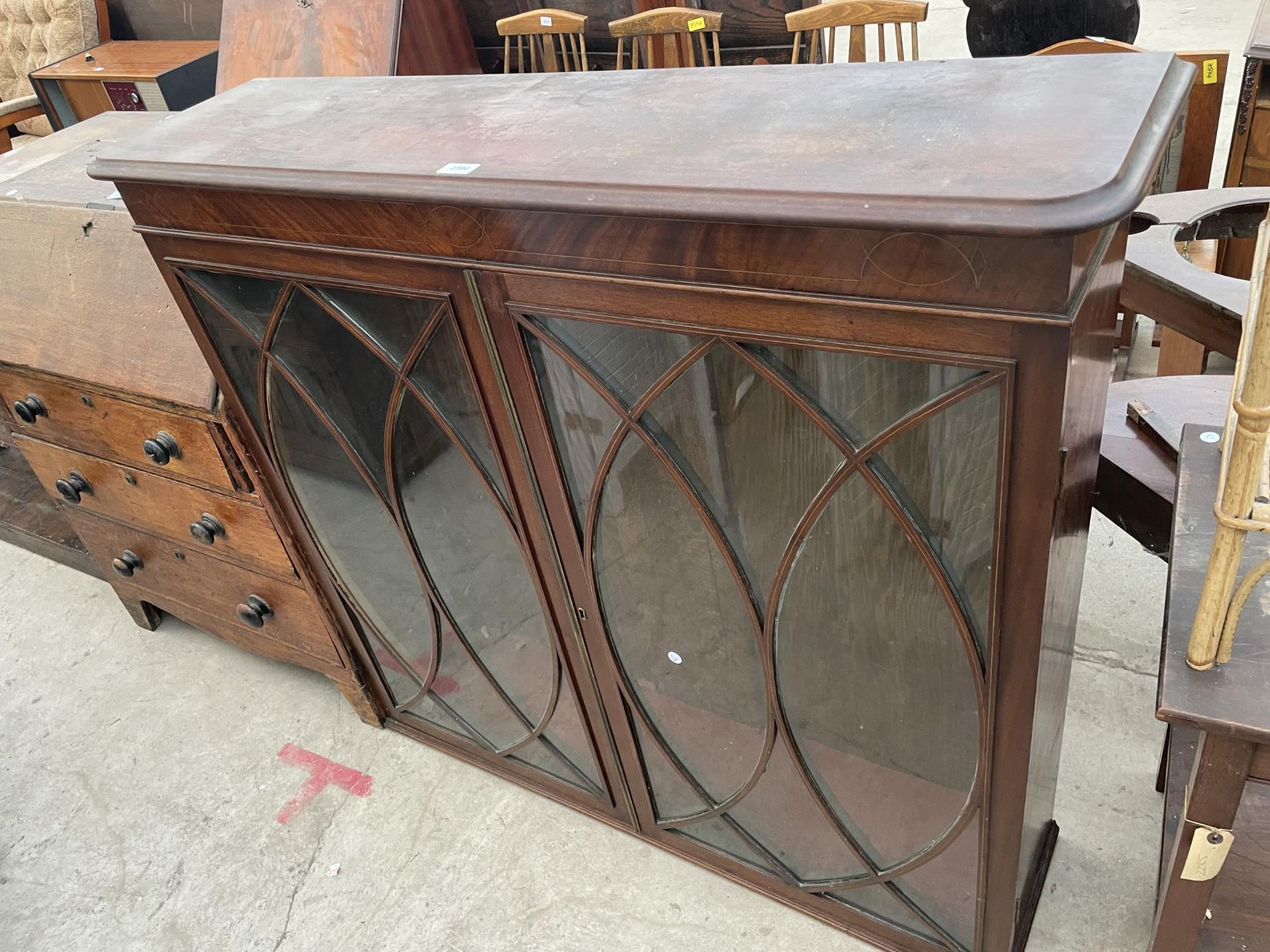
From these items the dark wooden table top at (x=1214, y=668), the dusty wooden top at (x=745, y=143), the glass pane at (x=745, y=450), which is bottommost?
the dark wooden table top at (x=1214, y=668)

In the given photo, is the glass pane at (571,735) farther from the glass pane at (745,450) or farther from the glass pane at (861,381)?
the glass pane at (861,381)

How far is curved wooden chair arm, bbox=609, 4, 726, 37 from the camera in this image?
1.97 metres

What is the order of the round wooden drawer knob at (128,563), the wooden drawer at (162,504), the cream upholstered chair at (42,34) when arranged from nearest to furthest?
1. the wooden drawer at (162,504)
2. the round wooden drawer knob at (128,563)
3. the cream upholstered chair at (42,34)

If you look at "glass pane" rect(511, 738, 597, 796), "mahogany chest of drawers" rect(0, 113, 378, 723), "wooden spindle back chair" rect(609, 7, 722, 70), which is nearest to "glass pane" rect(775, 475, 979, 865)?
"glass pane" rect(511, 738, 597, 796)

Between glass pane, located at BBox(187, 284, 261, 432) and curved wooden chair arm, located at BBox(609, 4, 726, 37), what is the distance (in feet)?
4.18

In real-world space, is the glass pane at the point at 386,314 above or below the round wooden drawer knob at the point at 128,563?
above

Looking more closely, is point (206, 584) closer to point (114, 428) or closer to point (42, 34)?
point (114, 428)

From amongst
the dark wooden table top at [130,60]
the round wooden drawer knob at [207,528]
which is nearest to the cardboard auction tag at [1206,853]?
the round wooden drawer knob at [207,528]

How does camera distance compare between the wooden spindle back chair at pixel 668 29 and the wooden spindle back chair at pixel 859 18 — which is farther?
the wooden spindle back chair at pixel 668 29

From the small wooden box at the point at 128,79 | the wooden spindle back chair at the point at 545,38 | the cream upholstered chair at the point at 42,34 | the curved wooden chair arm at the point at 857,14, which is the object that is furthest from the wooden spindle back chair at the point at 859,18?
the cream upholstered chair at the point at 42,34

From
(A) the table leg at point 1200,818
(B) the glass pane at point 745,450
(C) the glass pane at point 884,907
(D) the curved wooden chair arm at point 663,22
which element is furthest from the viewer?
(D) the curved wooden chair arm at point 663,22

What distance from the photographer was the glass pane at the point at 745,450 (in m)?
0.82

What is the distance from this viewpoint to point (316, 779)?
1.62 m

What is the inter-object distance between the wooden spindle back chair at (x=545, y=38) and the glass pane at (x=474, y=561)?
4.15 feet
